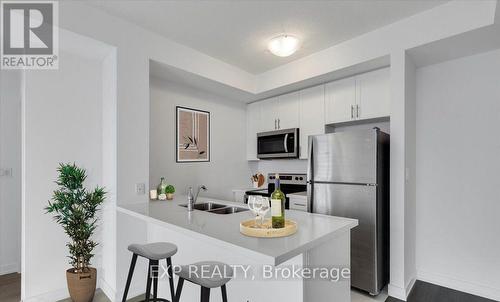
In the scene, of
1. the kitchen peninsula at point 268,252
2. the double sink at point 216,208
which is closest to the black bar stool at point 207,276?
the kitchen peninsula at point 268,252

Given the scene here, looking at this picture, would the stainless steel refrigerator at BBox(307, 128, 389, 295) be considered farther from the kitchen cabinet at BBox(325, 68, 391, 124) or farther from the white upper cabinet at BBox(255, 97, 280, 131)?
the white upper cabinet at BBox(255, 97, 280, 131)

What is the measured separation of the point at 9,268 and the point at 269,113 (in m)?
3.76

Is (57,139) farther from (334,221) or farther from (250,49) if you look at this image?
(334,221)

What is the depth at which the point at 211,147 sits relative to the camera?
12.6 feet

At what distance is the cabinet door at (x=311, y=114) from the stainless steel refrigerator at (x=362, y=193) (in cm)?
68

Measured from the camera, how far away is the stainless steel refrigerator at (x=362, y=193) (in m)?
2.46

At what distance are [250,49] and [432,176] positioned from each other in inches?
95.4

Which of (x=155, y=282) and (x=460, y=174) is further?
(x=460, y=174)

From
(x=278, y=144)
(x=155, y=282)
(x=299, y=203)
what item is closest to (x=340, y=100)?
(x=278, y=144)

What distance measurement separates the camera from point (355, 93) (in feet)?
10.1

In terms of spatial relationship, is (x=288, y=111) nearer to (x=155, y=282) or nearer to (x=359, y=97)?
(x=359, y=97)

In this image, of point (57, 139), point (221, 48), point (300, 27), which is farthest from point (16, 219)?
point (300, 27)

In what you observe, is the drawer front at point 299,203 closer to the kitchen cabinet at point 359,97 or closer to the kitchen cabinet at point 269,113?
the kitchen cabinet at point 359,97

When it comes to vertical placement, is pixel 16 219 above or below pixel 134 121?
below
